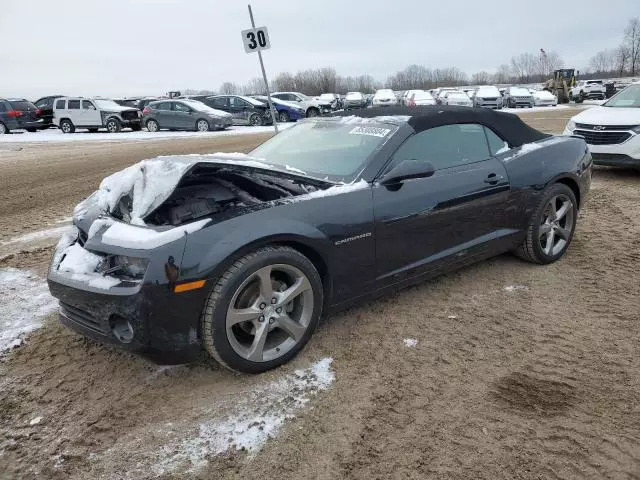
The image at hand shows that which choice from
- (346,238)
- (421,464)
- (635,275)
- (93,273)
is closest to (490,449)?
(421,464)

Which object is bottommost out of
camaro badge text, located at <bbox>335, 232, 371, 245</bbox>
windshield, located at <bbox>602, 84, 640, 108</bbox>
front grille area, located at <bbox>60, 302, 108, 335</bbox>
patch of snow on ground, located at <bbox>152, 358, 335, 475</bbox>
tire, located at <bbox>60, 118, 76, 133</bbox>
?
patch of snow on ground, located at <bbox>152, 358, 335, 475</bbox>

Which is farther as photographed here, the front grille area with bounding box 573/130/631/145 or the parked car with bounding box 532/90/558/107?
the parked car with bounding box 532/90/558/107

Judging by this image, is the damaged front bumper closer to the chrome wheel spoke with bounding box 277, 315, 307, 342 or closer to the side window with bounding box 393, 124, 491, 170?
the chrome wheel spoke with bounding box 277, 315, 307, 342

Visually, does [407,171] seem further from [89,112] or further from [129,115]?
[89,112]

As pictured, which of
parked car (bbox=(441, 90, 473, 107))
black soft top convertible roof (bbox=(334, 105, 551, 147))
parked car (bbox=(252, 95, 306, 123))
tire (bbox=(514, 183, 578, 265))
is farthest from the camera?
parked car (bbox=(441, 90, 473, 107))

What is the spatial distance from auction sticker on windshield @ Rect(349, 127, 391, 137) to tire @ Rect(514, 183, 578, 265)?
1.59 m

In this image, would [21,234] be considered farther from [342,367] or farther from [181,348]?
[342,367]

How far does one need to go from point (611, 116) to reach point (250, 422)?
323 inches

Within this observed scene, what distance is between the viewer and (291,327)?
3045 mm

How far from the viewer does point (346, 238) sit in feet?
10.5

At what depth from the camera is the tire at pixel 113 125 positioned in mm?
23592

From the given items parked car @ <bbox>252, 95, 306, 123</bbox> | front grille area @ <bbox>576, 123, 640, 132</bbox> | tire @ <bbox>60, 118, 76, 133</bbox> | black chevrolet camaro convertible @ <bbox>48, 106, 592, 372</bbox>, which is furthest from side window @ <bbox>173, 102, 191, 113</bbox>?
black chevrolet camaro convertible @ <bbox>48, 106, 592, 372</bbox>

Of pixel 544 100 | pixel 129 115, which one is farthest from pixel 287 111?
pixel 544 100

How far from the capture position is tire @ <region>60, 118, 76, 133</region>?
23.6 meters
